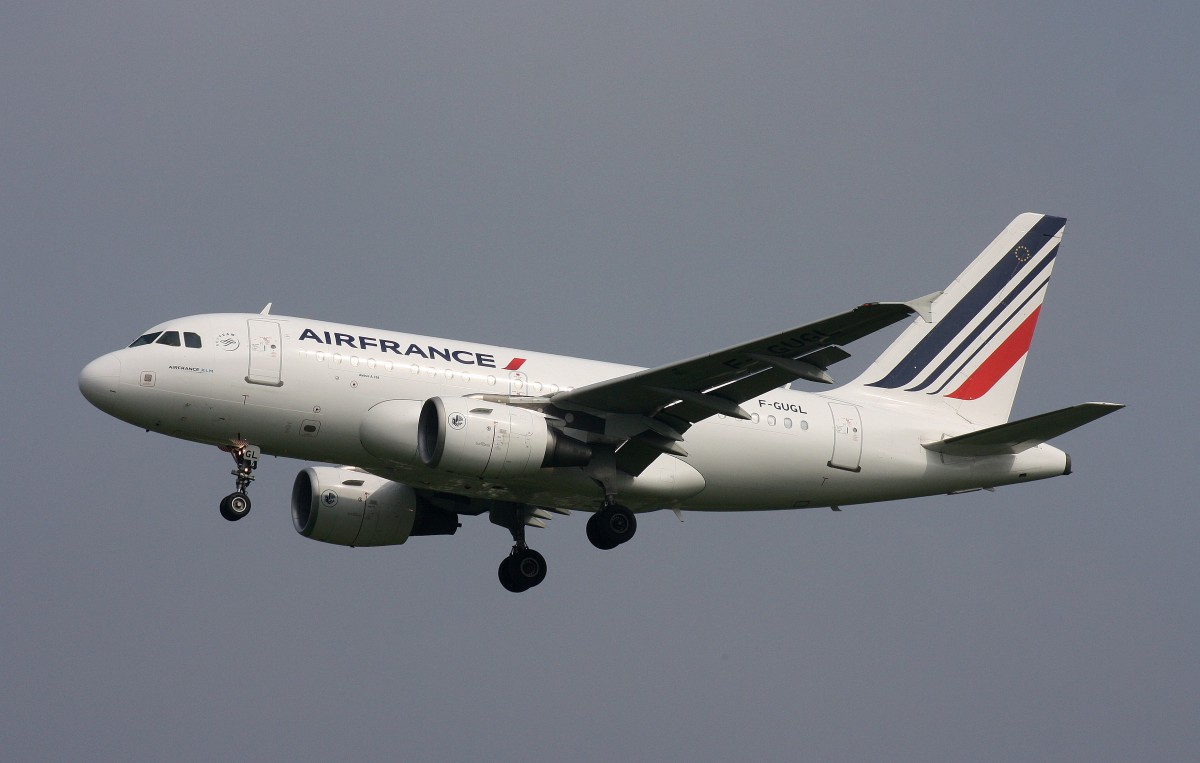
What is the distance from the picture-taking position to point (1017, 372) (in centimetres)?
3878

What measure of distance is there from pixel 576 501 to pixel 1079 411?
10.5 metres

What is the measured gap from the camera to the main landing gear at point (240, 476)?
31.8 meters

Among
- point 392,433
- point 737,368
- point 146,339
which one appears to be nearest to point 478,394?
point 392,433

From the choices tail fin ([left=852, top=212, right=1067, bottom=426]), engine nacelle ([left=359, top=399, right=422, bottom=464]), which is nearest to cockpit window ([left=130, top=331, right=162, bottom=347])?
engine nacelle ([left=359, top=399, right=422, bottom=464])

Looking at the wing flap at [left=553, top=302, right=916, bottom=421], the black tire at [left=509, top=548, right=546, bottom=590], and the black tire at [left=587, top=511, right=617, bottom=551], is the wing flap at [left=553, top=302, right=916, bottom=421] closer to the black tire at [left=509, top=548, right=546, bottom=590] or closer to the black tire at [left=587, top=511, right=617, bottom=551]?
the black tire at [left=587, top=511, right=617, bottom=551]

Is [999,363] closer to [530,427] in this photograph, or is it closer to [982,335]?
[982,335]

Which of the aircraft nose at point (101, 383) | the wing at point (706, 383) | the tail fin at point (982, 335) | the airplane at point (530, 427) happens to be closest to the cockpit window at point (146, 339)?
the airplane at point (530, 427)

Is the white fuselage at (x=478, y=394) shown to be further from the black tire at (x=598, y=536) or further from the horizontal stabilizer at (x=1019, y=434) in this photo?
the black tire at (x=598, y=536)

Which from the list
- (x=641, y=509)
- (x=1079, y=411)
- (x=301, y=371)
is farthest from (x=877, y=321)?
(x=301, y=371)

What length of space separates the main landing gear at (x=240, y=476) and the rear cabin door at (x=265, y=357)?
1441 mm

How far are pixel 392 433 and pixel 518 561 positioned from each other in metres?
6.90

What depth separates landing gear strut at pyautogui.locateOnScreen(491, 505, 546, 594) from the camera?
1437 inches

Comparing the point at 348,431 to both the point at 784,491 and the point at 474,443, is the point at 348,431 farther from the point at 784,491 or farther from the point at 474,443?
the point at 784,491

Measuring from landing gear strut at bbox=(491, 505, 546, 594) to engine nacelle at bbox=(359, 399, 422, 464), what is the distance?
6213 mm
